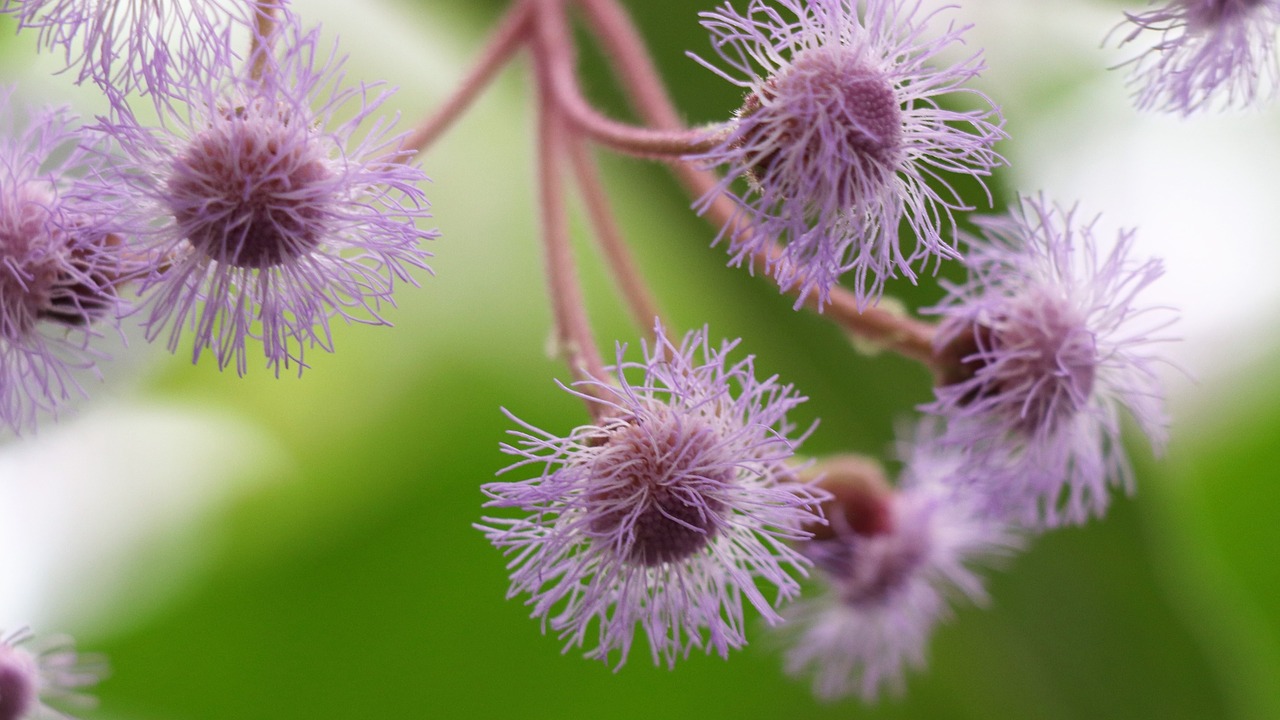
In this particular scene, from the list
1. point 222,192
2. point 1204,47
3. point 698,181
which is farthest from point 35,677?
point 1204,47

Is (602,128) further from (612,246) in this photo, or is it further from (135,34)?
(135,34)

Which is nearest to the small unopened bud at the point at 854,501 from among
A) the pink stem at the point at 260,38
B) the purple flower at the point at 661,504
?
the purple flower at the point at 661,504

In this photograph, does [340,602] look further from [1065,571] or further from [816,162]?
[816,162]

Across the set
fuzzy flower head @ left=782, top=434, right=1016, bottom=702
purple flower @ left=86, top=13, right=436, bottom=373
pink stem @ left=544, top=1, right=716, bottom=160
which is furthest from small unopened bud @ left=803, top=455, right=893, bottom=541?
purple flower @ left=86, top=13, right=436, bottom=373

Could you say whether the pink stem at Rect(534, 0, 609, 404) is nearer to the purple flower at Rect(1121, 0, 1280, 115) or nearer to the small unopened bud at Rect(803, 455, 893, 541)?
the small unopened bud at Rect(803, 455, 893, 541)

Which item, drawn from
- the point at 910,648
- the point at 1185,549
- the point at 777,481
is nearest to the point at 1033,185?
the point at 1185,549

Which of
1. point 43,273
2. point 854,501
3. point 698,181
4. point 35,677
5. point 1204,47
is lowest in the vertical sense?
point 35,677
